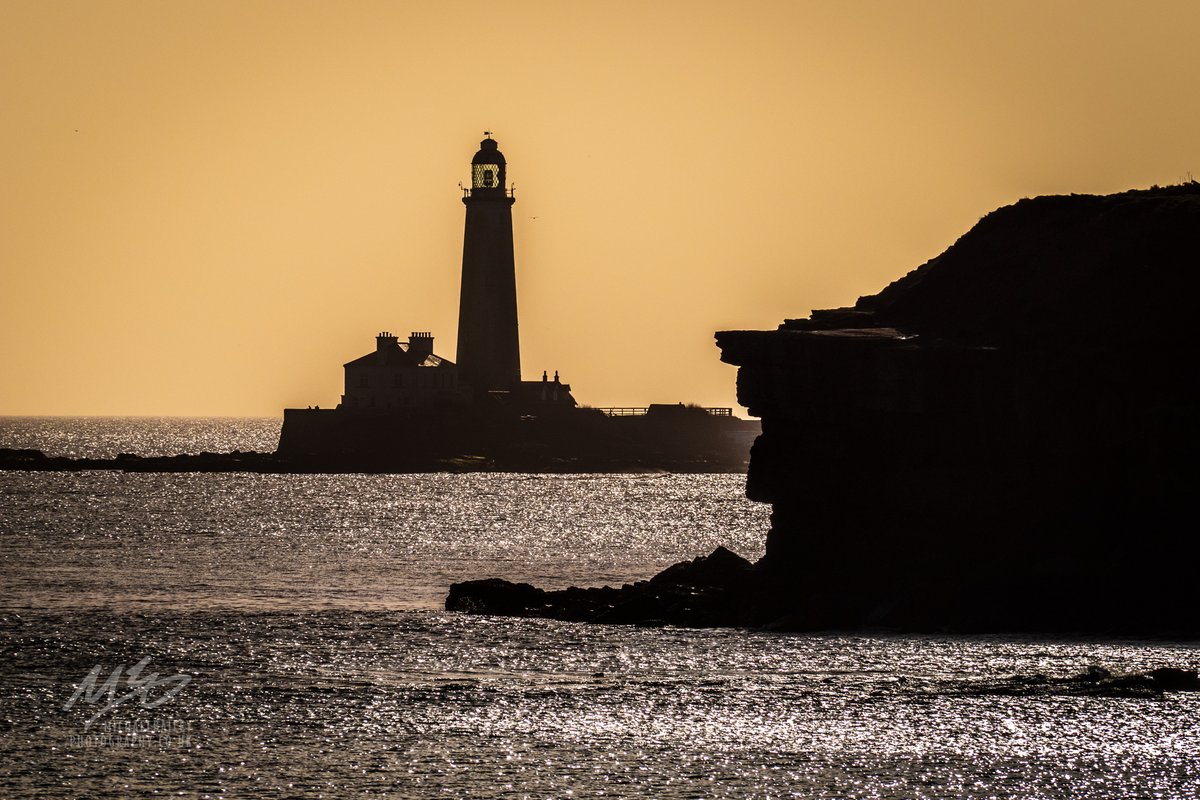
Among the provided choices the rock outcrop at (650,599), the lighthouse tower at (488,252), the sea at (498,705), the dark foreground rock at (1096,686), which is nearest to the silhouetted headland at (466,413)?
the lighthouse tower at (488,252)

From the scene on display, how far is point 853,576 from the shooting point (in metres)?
52.9

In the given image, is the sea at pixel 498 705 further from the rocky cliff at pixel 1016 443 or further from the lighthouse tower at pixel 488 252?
the lighthouse tower at pixel 488 252

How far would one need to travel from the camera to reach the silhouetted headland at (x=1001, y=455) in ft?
161

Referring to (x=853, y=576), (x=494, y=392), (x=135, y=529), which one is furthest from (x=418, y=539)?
(x=494, y=392)

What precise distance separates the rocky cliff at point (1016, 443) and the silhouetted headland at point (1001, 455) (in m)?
0.05

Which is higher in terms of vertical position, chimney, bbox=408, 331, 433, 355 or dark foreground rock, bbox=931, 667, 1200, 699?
chimney, bbox=408, 331, 433, 355

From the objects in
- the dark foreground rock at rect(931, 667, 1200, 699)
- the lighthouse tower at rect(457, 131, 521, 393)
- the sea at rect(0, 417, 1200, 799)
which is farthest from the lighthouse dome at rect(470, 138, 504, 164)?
the dark foreground rock at rect(931, 667, 1200, 699)

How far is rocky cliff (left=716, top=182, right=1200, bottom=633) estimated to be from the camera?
4897 centimetres

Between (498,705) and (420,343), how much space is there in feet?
352

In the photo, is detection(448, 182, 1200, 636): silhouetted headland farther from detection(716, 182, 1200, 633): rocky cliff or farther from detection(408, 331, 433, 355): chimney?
detection(408, 331, 433, 355): chimney

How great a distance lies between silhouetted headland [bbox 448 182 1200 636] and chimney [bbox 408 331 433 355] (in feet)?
292

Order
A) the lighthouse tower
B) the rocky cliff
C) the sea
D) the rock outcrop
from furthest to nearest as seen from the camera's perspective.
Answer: the lighthouse tower → the rock outcrop → the rocky cliff → the sea

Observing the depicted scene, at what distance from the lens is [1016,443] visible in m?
51.0

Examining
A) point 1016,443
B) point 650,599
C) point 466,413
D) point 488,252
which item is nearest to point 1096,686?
point 1016,443
